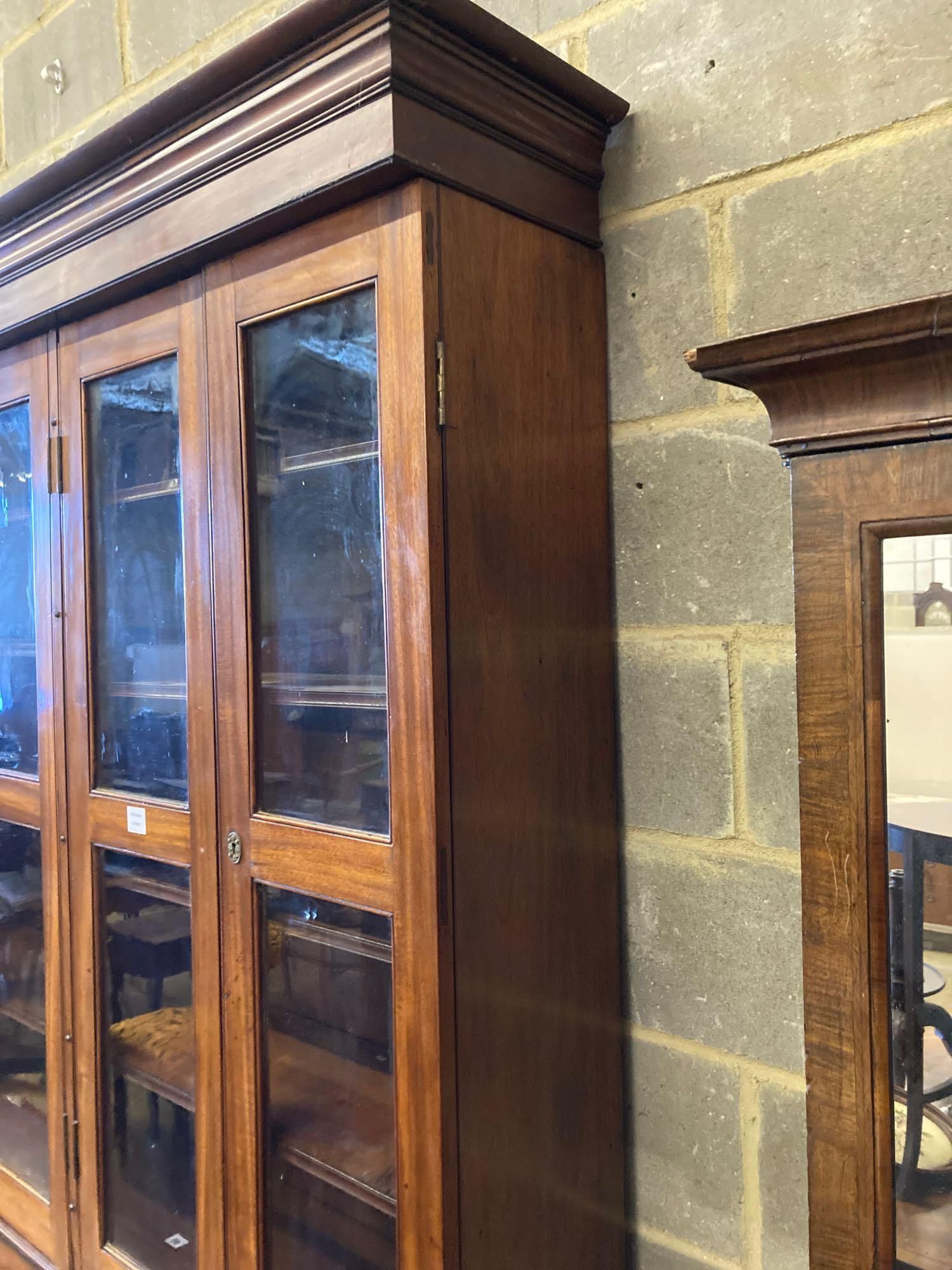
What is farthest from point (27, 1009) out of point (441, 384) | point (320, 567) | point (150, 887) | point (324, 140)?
point (324, 140)

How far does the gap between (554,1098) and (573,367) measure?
83 cm

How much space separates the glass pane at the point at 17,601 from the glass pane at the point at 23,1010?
0.49ft

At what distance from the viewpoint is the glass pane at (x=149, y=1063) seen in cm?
124

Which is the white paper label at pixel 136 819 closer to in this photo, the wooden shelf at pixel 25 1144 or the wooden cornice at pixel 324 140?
the wooden shelf at pixel 25 1144

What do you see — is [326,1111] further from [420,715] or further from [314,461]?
[314,461]

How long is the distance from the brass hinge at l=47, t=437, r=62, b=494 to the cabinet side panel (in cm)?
71

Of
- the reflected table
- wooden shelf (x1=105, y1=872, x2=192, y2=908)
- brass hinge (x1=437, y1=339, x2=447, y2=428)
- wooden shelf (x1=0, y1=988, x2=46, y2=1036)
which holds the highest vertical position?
brass hinge (x1=437, y1=339, x2=447, y2=428)

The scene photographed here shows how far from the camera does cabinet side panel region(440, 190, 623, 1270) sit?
955mm

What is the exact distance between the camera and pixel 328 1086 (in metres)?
1.10

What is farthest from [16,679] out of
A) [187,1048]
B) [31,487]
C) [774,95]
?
[774,95]

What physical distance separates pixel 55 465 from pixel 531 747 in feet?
2.72

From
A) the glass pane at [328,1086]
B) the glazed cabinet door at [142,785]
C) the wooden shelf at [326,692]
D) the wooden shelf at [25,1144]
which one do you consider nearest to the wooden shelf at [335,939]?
the glass pane at [328,1086]

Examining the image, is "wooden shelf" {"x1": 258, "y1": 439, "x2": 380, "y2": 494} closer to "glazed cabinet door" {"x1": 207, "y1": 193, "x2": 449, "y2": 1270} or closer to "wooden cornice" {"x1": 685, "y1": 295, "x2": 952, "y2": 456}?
"glazed cabinet door" {"x1": 207, "y1": 193, "x2": 449, "y2": 1270}

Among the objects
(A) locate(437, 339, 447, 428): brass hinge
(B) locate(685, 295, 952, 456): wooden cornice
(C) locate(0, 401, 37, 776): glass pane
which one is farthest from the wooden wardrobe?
(B) locate(685, 295, 952, 456): wooden cornice
